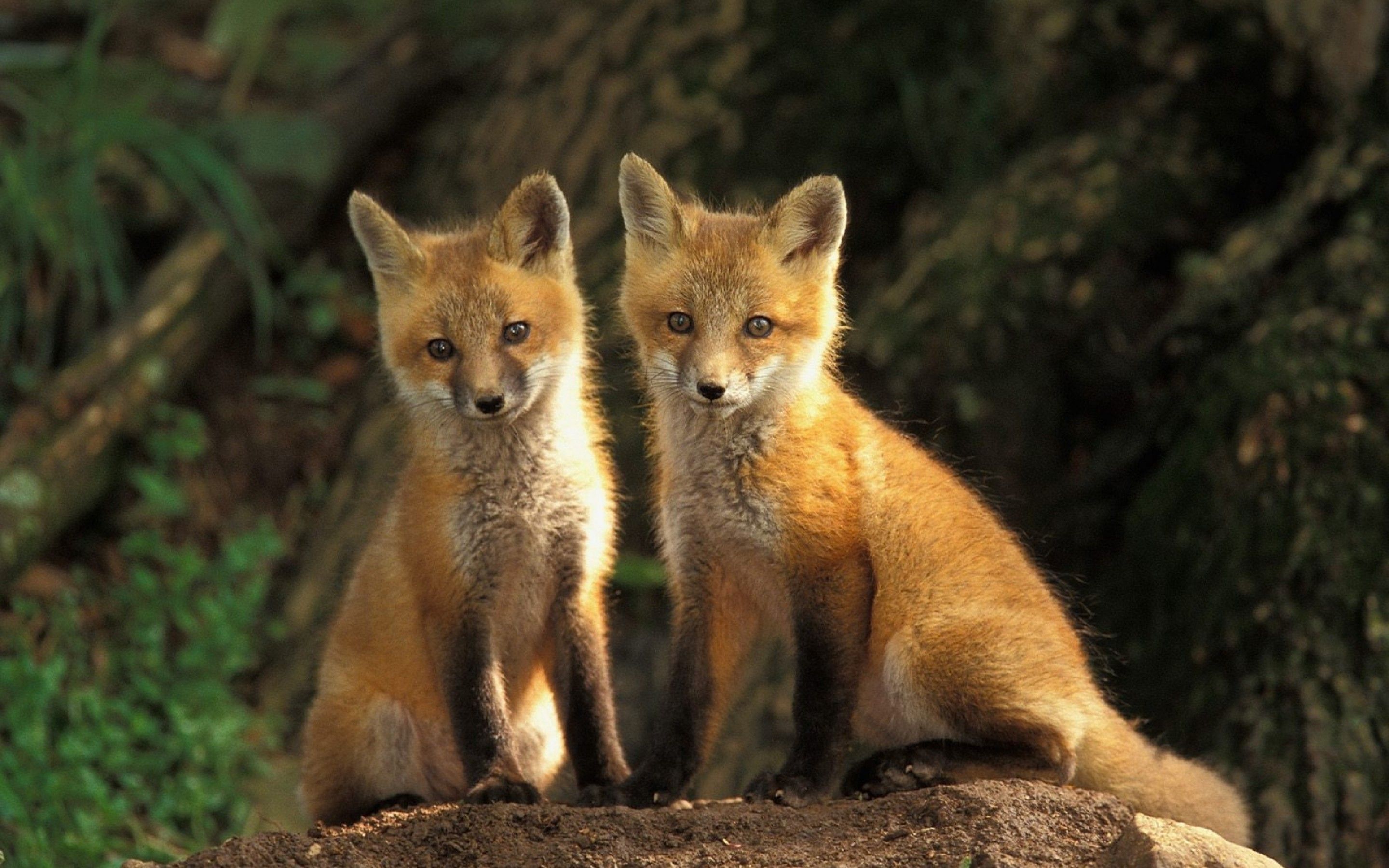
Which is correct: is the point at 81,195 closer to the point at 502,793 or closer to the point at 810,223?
the point at 810,223

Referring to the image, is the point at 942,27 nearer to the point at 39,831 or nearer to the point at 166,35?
the point at 166,35

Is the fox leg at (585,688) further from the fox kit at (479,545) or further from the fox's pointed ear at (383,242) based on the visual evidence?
the fox's pointed ear at (383,242)

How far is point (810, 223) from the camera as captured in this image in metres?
4.18

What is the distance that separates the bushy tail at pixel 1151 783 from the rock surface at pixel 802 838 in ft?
0.77

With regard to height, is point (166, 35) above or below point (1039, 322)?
above

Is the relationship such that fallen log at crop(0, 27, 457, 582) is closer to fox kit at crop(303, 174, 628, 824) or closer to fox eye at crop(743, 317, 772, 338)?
fox kit at crop(303, 174, 628, 824)

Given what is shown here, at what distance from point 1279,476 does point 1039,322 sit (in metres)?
1.52

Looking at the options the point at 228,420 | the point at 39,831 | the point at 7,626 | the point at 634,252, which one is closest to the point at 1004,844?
the point at 634,252

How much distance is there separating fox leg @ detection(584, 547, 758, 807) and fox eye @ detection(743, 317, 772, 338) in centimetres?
66

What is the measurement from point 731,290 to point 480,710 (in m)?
1.36

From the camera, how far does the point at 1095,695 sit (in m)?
4.01

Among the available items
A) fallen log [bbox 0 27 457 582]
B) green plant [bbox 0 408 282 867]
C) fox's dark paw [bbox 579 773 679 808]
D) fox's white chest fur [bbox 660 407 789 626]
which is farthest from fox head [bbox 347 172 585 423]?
fallen log [bbox 0 27 457 582]

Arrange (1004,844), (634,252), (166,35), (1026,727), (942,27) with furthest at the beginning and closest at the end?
(166,35), (942,27), (634,252), (1026,727), (1004,844)

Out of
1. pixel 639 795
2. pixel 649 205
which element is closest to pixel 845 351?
pixel 649 205
